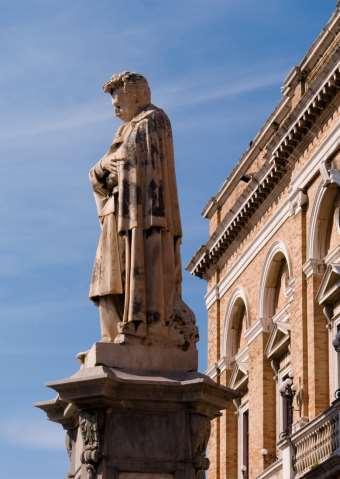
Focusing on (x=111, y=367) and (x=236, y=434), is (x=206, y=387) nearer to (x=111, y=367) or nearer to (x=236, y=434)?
(x=111, y=367)

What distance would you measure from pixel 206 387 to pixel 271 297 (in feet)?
68.5

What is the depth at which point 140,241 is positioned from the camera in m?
13.4

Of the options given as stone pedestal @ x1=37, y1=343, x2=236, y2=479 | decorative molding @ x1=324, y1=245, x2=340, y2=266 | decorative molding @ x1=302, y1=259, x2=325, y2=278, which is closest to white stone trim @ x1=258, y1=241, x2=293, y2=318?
decorative molding @ x1=302, y1=259, x2=325, y2=278

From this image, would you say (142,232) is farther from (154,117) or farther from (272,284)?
(272,284)

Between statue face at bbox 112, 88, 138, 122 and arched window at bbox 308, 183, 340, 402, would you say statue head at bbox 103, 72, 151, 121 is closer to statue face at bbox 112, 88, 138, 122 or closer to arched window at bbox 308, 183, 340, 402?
statue face at bbox 112, 88, 138, 122

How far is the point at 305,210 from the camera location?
31.1 metres

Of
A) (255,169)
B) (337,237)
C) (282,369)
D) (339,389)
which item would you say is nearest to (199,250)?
(255,169)

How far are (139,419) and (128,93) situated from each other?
3.21m

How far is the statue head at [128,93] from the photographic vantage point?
1415 cm

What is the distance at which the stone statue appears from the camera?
1318 centimetres

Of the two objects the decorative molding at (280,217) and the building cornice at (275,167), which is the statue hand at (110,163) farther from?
the decorative molding at (280,217)

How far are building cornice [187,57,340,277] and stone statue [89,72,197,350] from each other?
1463 centimetres

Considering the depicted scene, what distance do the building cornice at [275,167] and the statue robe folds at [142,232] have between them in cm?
1466

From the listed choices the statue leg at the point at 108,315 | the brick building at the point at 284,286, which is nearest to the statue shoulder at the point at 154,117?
the statue leg at the point at 108,315
